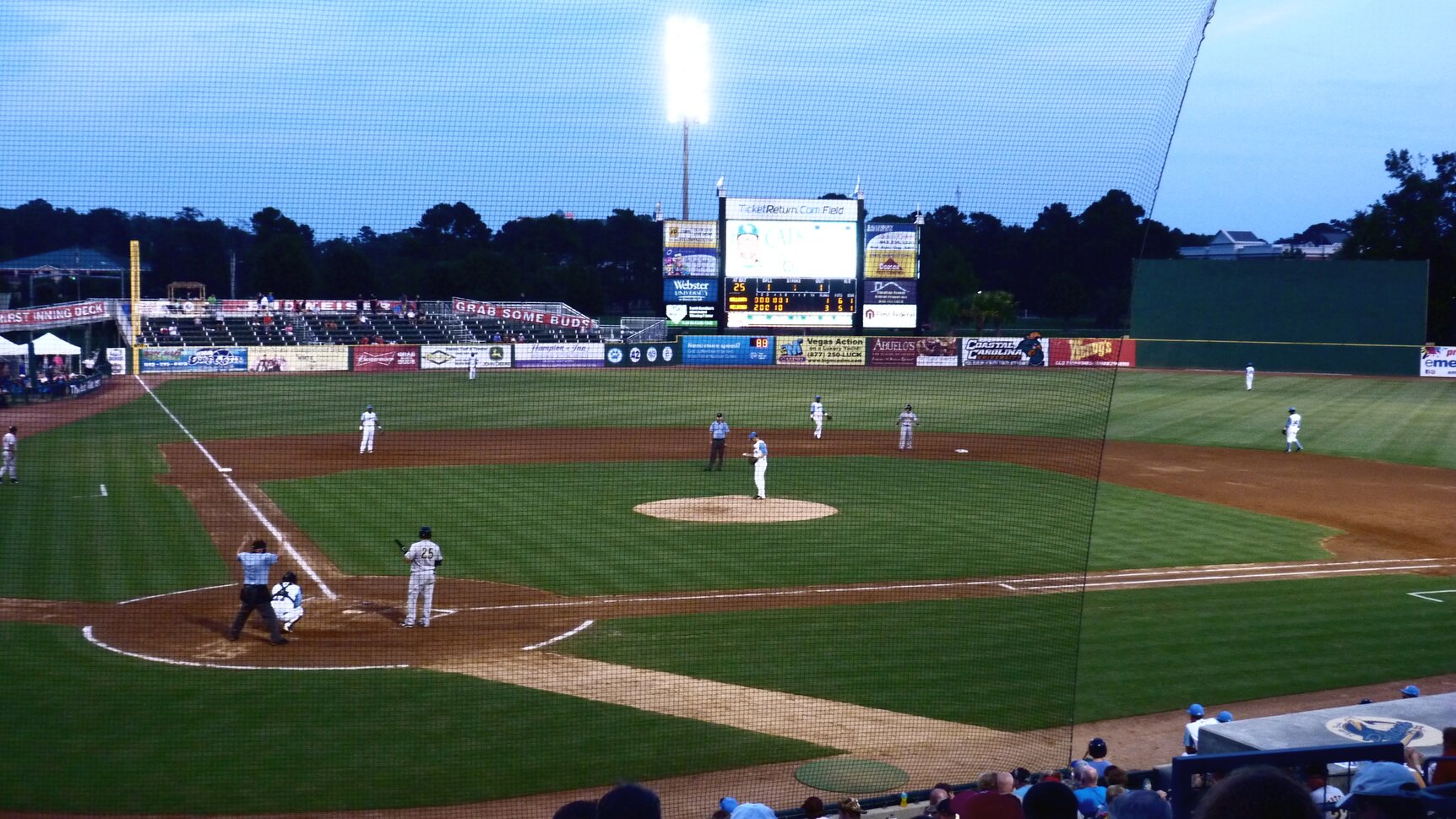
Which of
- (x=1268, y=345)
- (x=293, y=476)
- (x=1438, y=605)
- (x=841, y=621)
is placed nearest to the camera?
(x=841, y=621)

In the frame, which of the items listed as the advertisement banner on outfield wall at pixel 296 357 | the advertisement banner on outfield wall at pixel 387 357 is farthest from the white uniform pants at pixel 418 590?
the advertisement banner on outfield wall at pixel 387 357

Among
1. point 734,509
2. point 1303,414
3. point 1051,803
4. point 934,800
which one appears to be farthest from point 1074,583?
point 1303,414

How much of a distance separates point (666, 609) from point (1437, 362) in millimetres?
50256

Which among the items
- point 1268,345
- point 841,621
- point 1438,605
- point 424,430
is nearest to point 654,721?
point 841,621

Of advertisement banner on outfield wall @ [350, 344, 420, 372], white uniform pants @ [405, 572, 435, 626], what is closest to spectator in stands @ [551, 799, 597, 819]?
white uniform pants @ [405, 572, 435, 626]

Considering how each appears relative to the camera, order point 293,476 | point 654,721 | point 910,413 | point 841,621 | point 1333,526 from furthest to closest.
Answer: point 910,413
point 293,476
point 1333,526
point 841,621
point 654,721

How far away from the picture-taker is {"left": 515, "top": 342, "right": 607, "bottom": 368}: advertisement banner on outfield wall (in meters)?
47.8

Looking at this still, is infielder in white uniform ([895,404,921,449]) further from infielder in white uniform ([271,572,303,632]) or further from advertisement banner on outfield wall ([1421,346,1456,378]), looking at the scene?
advertisement banner on outfield wall ([1421,346,1456,378])

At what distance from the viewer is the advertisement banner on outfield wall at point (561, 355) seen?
157ft

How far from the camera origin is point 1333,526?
65.3ft

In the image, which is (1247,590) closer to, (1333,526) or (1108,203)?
(1333,526)

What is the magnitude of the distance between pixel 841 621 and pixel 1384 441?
2418 cm

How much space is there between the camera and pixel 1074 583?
49.6 feet

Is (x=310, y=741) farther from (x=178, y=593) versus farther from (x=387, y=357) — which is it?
(x=387, y=357)
